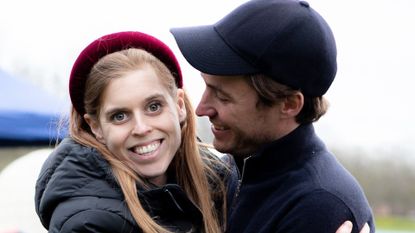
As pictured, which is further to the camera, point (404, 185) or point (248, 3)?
point (404, 185)

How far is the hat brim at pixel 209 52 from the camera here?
102 inches

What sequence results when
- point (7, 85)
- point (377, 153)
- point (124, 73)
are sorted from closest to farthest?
point (124, 73) → point (7, 85) → point (377, 153)

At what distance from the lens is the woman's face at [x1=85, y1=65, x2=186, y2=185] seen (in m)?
2.60

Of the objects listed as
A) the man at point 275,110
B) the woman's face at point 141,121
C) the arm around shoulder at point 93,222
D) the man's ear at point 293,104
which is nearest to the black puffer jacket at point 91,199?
the arm around shoulder at point 93,222

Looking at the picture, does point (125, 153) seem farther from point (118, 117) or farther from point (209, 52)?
point (209, 52)

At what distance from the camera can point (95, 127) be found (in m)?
2.72

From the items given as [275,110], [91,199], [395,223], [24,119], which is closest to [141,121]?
[91,199]

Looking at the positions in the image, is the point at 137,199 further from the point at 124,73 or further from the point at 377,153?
the point at 377,153

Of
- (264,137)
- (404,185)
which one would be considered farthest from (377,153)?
(264,137)

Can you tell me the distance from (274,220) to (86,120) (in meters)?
0.74

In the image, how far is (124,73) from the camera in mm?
2637

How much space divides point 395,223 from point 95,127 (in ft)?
56.5

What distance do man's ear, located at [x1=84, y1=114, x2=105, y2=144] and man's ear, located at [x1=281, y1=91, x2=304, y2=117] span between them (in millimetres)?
627

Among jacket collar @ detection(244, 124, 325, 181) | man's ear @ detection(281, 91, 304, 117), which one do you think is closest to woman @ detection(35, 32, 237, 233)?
jacket collar @ detection(244, 124, 325, 181)
